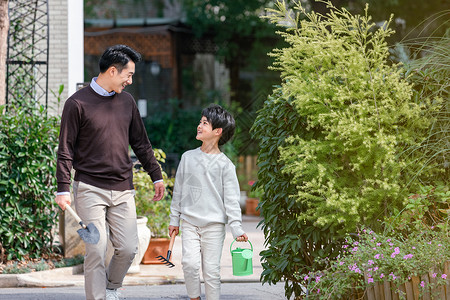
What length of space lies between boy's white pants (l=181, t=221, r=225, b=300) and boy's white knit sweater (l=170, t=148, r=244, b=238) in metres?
0.08

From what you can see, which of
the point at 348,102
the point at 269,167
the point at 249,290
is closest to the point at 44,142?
the point at 249,290

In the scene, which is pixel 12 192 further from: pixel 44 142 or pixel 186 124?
pixel 186 124

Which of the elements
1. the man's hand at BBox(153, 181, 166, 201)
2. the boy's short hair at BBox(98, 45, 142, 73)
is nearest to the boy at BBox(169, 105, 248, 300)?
the man's hand at BBox(153, 181, 166, 201)

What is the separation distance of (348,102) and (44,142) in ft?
14.3

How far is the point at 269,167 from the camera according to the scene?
209 inches

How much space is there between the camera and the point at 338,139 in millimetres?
4855

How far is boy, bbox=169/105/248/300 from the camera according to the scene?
5.09 m

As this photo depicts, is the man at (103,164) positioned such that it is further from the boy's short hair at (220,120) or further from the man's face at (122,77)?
the boy's short hair at (220,120)

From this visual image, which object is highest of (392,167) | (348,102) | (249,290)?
(348,102)

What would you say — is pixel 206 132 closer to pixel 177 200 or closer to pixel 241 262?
pixel 177 200

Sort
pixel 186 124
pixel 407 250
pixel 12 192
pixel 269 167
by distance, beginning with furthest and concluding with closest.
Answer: pixel 186 124
pixel 12 192
pixel 269 167
pixel 407 250

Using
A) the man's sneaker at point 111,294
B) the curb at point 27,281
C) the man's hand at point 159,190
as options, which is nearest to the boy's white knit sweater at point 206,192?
the man's hand at point 159,190

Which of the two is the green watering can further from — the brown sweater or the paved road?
the paved road

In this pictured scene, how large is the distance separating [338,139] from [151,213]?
187 inches
